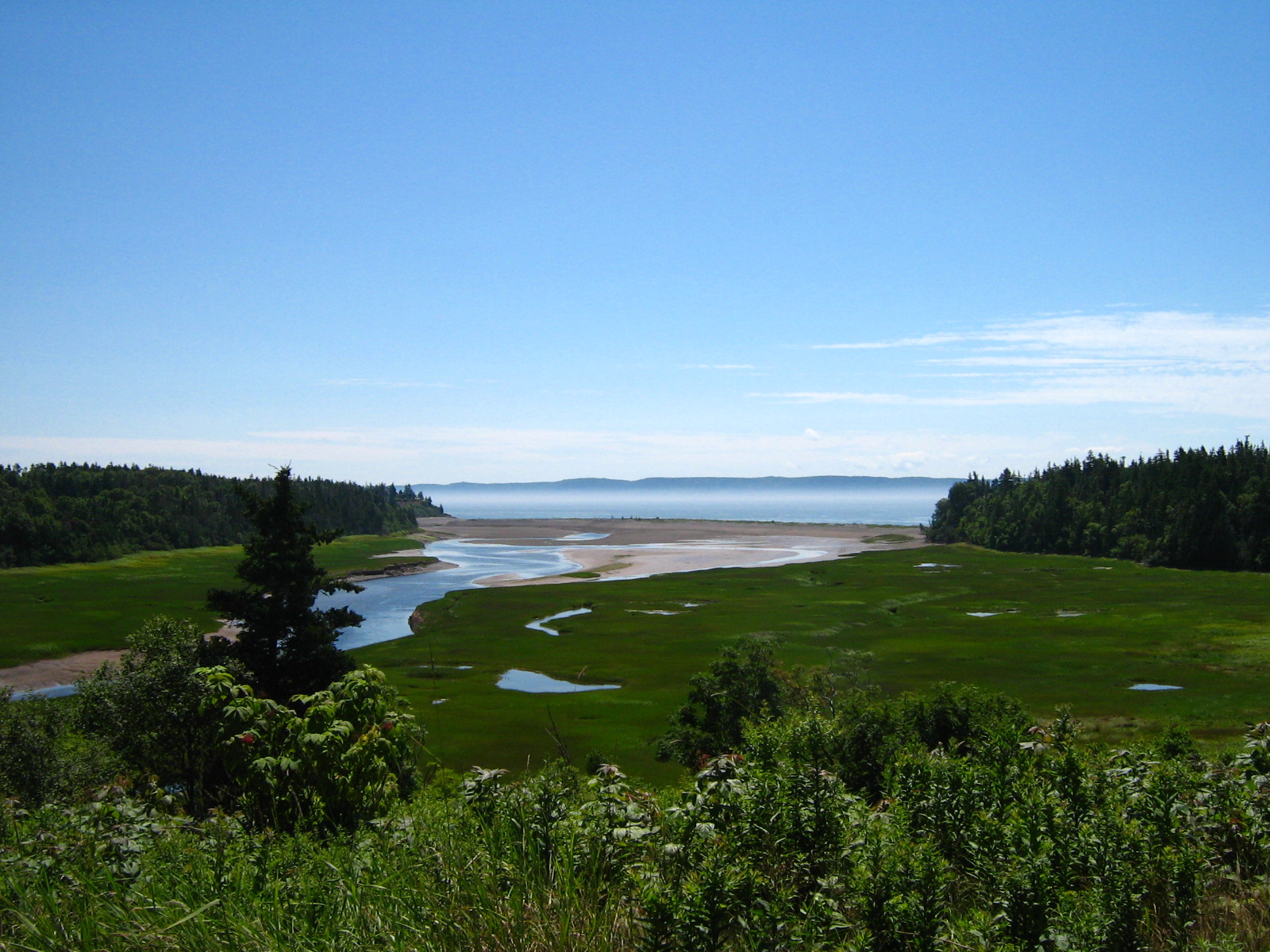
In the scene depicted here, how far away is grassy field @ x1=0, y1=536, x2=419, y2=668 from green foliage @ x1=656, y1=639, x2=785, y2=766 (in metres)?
21.7

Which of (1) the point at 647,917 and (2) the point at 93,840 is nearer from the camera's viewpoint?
(1) the point at 647,917

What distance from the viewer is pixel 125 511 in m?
133

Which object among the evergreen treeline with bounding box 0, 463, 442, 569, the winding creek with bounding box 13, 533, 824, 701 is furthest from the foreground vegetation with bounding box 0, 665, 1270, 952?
the evergreen treeline with bounding box 0, 463, 442, 569

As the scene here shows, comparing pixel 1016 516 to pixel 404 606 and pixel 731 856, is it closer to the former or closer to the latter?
pixel 404 606

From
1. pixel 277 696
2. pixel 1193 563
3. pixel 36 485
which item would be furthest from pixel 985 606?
pixel 36 485

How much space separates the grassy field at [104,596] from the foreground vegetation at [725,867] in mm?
33861

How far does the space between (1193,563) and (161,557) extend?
13814 centimetres

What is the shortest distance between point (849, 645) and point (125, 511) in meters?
124

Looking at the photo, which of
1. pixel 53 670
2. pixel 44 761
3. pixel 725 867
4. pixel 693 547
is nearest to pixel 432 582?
pixel 53 670

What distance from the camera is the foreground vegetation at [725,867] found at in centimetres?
461

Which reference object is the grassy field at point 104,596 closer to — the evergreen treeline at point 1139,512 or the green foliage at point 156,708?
the green foliage at point 156,708

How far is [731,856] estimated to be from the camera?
520 centimetres

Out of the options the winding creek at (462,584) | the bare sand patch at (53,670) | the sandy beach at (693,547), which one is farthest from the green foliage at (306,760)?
the sandy beach at (693,547)


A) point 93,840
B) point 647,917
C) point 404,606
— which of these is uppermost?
point 647,917
